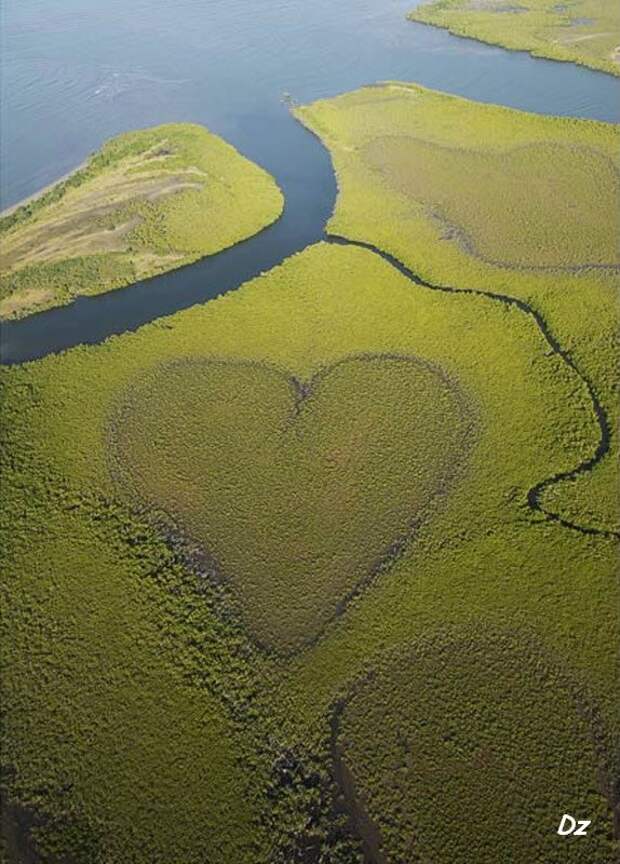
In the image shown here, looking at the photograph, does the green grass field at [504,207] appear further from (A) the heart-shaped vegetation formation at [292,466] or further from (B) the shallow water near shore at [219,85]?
(A) the heart-shaped vegetation formation at [292,466]

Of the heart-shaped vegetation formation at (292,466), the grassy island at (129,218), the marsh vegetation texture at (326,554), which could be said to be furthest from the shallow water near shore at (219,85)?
the heart-shaped vegetation formation at (292,466)

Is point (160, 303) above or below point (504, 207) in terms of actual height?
below

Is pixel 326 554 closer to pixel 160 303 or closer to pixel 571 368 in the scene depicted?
pixel 571 368

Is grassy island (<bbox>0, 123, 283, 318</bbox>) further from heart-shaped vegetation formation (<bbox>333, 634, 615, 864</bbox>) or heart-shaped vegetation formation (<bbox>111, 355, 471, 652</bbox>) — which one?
heart-shaped vegetation formation (<bbox>333, 634, 615, 864</bbox>)

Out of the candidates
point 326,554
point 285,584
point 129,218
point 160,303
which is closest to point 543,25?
point 129,218

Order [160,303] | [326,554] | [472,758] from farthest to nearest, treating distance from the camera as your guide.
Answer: [160,303] → [326,554] → [472,758]

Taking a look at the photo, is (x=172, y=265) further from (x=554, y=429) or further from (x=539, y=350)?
(x=554, y=429)
